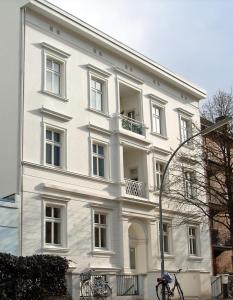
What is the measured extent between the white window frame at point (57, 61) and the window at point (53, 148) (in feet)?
6.45

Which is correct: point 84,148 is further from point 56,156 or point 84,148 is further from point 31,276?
point 31,276

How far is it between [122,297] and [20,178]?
24.2 feet

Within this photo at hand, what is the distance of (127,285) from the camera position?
25.8m

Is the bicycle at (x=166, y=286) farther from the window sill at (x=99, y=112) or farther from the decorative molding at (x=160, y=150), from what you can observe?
the window sill at (x=99, y=112)

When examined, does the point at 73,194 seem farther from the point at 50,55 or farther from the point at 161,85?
the point at 161,85

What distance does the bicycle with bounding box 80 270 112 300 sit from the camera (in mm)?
22766

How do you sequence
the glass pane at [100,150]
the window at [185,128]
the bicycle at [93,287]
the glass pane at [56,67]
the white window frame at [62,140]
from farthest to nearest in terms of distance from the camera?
1. the window at [185,128]
2. the glass pane at [100,150]
3. the glass pane at [56,67]
4. the white window frame at [62,140]
5. the bicycle at [93,287]

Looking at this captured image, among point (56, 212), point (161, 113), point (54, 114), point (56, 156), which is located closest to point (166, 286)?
point (56, 212)

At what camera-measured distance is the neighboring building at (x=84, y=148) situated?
2467 centimetres

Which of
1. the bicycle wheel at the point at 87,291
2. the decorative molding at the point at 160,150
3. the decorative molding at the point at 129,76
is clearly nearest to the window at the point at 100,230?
the bicycle wheel at the point at 87,291

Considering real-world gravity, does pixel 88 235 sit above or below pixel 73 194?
below

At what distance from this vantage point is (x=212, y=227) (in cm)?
3700

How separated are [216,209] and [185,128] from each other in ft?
27.8

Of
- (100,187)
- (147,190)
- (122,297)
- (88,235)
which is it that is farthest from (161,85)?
(122,297)
